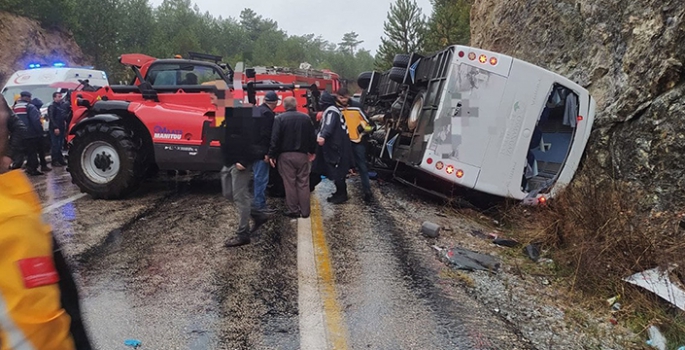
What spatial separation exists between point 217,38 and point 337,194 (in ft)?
180

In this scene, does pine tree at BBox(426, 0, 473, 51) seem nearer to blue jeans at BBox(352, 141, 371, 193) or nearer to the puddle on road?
blue jeans at BBox(352, 141, 371, 193)

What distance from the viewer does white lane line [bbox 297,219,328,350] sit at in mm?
3605

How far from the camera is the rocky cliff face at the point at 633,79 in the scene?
233 inches

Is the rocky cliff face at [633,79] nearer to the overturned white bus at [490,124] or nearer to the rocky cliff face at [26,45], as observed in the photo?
the overturned white bus at [490,124]

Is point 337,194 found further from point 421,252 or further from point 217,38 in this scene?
point 217,38

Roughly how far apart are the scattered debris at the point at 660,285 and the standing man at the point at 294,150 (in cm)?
355

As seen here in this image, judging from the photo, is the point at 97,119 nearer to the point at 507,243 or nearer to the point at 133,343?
the point at 133,343

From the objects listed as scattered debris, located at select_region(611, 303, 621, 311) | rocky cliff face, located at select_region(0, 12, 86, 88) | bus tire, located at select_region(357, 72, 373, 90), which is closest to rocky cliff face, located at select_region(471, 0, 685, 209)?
scattered debris, located at select_region(611, 303, 621, 311)

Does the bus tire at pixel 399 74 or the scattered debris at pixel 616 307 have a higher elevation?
the bus tire at pixel 399 74

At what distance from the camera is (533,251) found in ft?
18.7

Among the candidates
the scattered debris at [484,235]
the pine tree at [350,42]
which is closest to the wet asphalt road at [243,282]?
the scattered debris at [484,235]

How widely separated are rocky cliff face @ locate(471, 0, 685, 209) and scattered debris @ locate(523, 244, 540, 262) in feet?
4.61

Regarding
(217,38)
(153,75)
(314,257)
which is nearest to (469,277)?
(314,257)

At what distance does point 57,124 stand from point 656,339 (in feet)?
37.3
